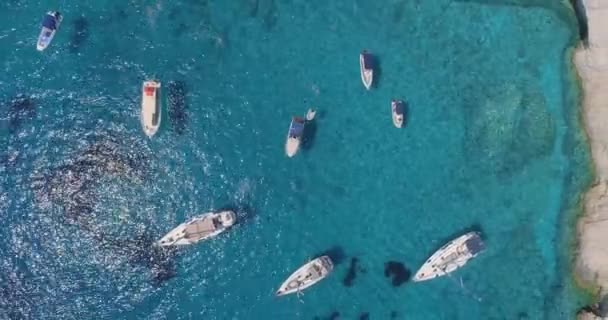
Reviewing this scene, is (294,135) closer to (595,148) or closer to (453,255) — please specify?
(453,255)

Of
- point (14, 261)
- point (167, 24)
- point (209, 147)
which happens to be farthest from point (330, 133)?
point (14, 261)

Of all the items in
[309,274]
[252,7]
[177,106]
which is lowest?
[309,274]

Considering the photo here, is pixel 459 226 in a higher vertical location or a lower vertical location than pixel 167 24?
lower

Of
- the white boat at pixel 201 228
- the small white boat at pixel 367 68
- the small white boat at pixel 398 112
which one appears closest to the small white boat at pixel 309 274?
the white boat at pixel 201 228

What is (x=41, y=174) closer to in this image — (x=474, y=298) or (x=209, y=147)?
(x=209, y=147)

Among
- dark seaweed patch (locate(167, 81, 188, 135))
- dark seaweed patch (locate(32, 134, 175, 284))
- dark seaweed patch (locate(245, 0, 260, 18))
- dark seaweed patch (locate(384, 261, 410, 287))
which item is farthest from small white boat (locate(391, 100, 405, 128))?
dark seaweed patch (locate(32, 134, 175, 284))

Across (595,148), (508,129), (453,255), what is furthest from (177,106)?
(595,148)
